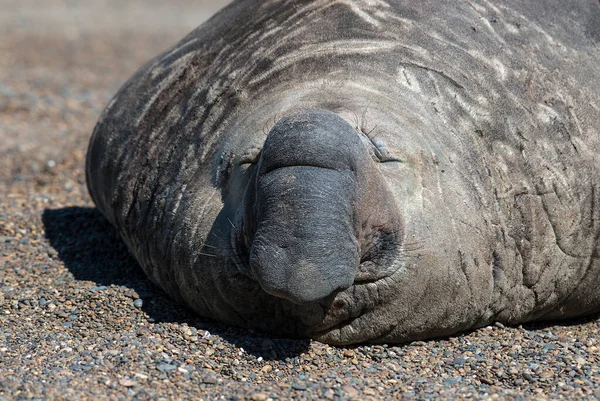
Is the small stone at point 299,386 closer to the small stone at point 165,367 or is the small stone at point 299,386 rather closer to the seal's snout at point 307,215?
the seal's snout at point 307,215

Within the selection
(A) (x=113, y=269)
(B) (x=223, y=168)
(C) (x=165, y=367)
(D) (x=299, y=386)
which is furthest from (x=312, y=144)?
(A) (x=113, y=269)

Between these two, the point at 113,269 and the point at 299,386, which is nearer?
the point at 299,386

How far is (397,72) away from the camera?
3.82 m

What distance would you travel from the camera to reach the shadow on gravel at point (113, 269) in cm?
358

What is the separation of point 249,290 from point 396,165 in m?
0.68

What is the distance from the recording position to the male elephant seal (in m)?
3.28

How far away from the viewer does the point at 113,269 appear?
4.60m

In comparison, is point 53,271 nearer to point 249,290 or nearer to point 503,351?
point 249,290

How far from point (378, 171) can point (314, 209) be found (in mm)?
346

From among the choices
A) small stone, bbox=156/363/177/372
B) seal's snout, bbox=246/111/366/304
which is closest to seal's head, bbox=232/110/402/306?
seal's snout, bbox=246/111/366/304

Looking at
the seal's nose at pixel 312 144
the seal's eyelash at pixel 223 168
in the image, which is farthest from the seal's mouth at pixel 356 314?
the seal's eyelash at pixel 223 168

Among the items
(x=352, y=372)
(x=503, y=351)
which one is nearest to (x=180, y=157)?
(x=352, y=372)

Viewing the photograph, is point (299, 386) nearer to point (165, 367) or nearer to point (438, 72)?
point (165, 367)

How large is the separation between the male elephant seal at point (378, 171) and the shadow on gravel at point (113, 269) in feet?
0.19
